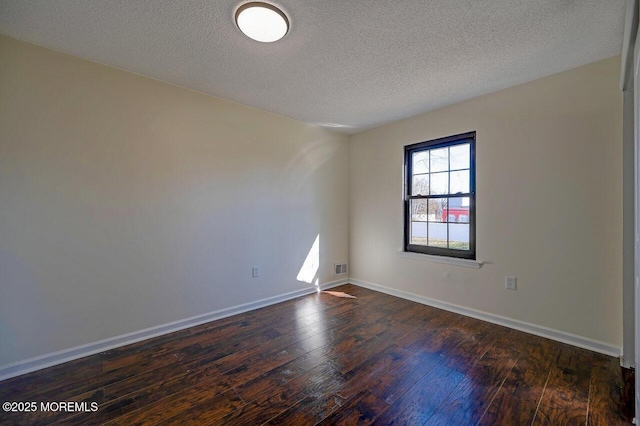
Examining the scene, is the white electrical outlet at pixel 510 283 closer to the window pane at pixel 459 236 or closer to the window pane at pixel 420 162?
the window pane at pixel 459 236

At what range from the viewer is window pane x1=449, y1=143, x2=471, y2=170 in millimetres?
3064

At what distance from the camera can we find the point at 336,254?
4176 millimetres

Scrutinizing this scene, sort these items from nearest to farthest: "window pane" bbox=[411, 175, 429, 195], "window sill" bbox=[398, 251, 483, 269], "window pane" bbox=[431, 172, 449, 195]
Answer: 1. "window sill" bbox=[398, 251, 483, 269]
2. "window pane" bbox=[431, 172, 449, 195]
3. "window pane" bbox=[411, 175, 429, 195]

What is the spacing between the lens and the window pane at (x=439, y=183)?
128 inches

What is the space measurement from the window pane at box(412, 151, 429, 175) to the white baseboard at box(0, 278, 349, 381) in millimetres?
2568

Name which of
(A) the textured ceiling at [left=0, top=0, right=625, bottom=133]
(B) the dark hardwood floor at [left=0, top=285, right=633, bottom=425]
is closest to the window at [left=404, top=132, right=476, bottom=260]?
(A) the textured ceiling at [left=0, top=0, right=625, bottom=133]

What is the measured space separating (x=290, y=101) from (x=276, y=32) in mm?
1194

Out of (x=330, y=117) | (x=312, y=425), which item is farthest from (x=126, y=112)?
(x=312, y=425)

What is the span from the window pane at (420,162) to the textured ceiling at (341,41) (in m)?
0.90

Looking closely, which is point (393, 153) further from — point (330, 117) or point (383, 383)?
point (383, 383)

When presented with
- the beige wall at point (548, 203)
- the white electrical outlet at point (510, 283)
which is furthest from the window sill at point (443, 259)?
the white electrical outlet at point (510, 283)

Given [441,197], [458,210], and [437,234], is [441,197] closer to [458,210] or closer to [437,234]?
[458,210]

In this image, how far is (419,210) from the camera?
3.55m

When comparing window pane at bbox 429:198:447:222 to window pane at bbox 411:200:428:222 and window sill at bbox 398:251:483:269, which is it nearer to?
window pane at bbox 411:200:428:222
